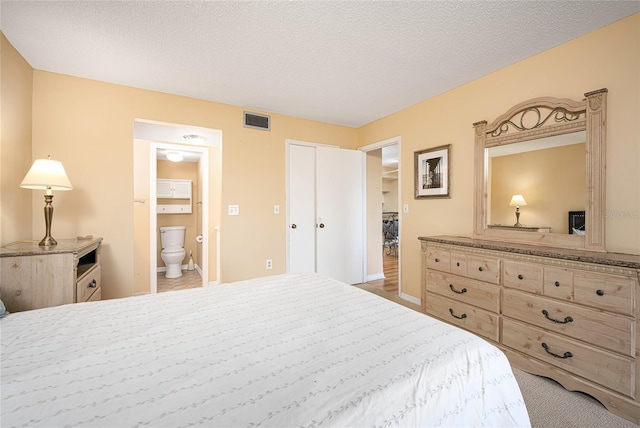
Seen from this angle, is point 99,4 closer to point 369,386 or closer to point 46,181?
point 46,181

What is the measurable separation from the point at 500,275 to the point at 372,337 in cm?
162


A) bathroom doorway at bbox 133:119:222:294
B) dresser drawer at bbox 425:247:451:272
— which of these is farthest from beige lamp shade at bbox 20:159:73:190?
dresser drawer at bbox 425:247:451:272

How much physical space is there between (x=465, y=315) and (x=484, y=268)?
0.48 metres

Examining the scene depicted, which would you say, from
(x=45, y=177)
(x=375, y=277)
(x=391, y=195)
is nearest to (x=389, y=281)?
(x=375, y=277)

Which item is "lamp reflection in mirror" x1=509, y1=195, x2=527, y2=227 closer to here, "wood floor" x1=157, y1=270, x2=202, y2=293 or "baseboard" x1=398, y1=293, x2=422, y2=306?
"baseboard" x1=398, y1=293, x2=422, y2=306

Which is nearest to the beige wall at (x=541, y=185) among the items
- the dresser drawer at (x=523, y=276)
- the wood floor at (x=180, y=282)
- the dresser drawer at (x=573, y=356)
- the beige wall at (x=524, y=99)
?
the beige wall at (x=524, y=99)

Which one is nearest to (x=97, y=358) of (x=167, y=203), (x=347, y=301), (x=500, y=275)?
(x=347, y=301)

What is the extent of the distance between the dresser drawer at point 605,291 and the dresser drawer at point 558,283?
3 centimetres

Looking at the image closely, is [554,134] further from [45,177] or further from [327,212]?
[45,177]

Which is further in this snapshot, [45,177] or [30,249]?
[45,177]

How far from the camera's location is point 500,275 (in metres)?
2.05

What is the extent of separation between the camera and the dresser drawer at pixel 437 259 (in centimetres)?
245

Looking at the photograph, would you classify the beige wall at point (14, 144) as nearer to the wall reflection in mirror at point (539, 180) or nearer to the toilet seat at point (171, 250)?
the toilet seat at point (171, 250)

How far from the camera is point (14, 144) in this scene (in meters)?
2.13
